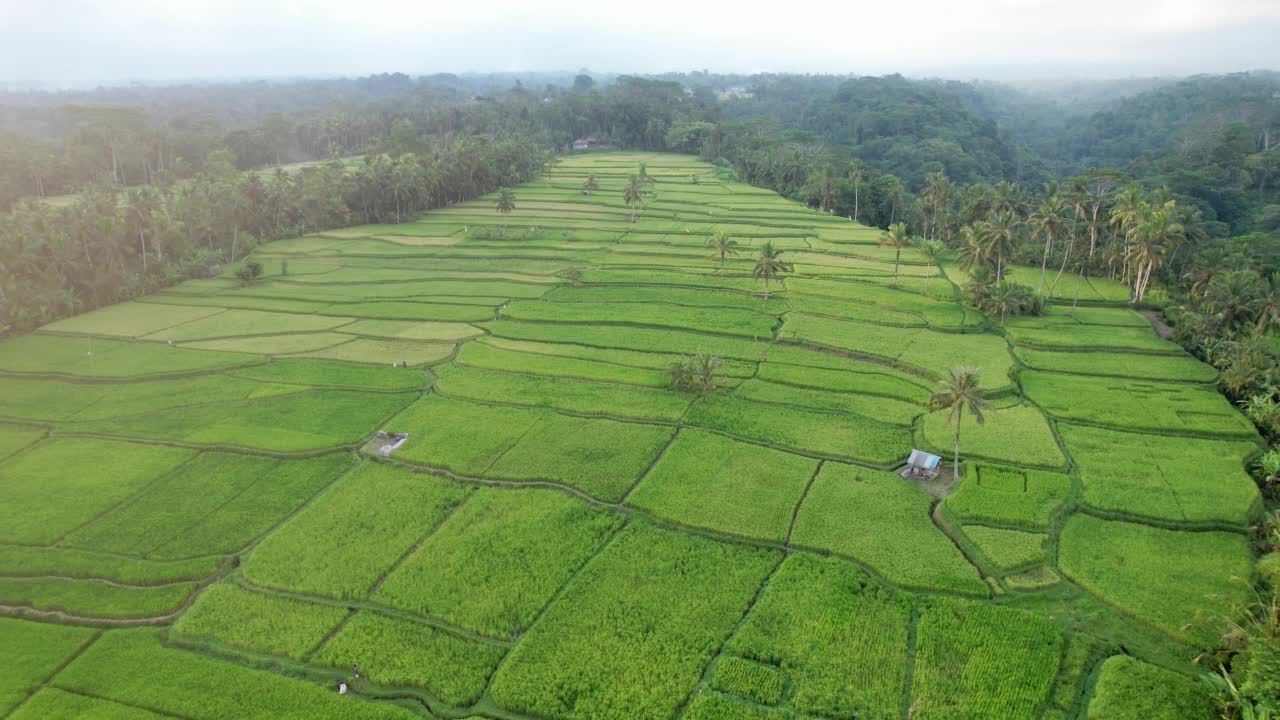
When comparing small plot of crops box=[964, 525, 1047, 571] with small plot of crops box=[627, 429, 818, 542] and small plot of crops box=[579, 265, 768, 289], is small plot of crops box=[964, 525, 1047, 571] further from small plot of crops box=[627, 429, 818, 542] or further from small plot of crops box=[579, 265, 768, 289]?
small plot of crops box=[579, 265, 768, 289]

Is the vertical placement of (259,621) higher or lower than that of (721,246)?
lower

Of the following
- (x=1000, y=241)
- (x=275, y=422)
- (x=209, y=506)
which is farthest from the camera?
(x=1000, y=241)

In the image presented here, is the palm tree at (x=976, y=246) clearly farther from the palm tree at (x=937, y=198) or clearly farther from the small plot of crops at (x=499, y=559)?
the small plot of crops at (x=499, y=559)

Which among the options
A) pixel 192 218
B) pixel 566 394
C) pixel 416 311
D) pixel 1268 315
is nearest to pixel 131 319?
pixel 192 218

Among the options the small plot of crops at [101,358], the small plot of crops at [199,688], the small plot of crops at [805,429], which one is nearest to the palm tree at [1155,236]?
the small plot of crops at [805,429]

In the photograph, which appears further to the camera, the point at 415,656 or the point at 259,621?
the point at 259,621

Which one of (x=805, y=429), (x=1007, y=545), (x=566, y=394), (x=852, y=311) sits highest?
(x=852, y=311)

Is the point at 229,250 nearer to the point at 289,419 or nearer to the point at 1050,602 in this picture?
the point at 289,419

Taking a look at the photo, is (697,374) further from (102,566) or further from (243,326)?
(243,326)

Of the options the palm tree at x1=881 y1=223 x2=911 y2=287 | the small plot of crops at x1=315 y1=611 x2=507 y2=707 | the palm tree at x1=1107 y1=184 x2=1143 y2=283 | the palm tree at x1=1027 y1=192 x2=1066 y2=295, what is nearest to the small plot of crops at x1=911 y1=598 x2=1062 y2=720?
the small plot of crops at x1=315 y1=611 x2=507 y2=707
